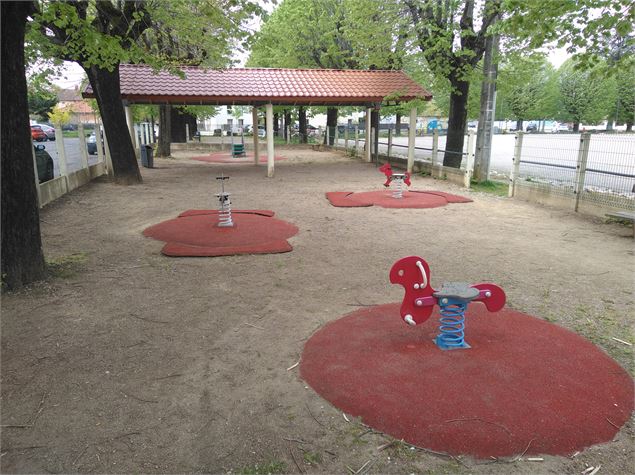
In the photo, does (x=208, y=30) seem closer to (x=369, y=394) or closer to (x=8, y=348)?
(x=8, y=348)

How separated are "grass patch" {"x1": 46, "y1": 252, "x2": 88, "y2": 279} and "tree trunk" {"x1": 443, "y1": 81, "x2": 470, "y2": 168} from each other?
13.3 m

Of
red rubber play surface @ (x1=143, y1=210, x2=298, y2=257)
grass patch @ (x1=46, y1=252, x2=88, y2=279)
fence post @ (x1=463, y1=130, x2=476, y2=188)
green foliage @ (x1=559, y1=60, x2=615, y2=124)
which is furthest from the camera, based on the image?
green foliage @ (x1=559, y1=60, x2=615, y2=124)

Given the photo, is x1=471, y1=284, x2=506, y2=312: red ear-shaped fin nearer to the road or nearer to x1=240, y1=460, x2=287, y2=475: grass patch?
x1=240, y1=460, x2=287, y2=475: grass patch

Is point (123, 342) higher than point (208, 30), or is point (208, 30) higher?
point (208, 30)

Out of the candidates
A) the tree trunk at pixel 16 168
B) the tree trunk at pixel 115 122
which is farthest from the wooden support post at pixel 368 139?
the tree trunk at pixel 16 168

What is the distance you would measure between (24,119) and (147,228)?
3888mm

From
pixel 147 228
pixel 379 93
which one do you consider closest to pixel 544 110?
pixel 379 93

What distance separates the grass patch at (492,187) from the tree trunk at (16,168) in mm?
11563

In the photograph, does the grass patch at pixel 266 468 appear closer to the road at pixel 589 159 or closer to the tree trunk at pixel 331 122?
the road at pixel 589 159

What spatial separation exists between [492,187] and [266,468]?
13.5 metres

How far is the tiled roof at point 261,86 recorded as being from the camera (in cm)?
1700

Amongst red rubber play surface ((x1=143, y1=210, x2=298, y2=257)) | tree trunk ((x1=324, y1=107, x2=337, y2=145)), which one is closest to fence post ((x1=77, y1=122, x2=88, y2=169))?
red rubber play surface ((x1=143, y1=210, x2=298, y2=257))

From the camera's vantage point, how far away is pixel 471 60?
615 inches

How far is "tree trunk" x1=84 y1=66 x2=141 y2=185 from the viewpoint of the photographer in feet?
45.0
